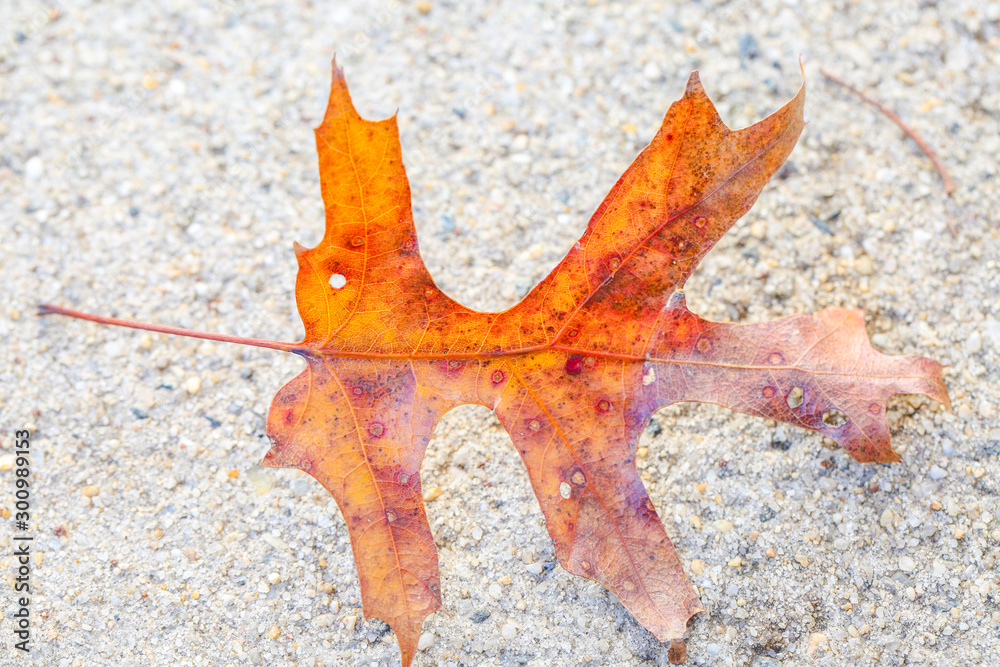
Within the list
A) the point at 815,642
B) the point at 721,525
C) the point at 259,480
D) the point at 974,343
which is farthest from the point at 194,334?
the point at 974,343

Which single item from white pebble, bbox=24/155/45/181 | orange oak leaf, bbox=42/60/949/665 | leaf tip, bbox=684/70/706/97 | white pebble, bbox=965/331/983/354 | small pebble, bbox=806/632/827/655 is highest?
leaf tip, bbox=684/70/706/97

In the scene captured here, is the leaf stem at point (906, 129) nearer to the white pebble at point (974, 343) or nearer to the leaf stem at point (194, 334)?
the white pebble at point (974, 343)

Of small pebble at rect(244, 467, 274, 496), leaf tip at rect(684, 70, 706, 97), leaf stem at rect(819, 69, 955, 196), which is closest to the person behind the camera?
leaf tip at rect(684, 70, 706, 97)

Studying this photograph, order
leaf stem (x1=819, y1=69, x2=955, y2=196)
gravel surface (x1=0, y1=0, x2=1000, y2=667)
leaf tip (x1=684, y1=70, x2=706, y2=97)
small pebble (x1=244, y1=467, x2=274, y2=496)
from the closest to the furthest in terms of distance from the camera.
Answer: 1. leaf tip (x1=684, y1=70, x2=706, y2=97)
2. gravel surface (x1=0, y1=0, x2=1000, y2=667)
3. small pebble (x1=244, y1=467, x2=274, y2=496)
4. leaf stem (x1=819, y1=69, x2=955, y2=196)

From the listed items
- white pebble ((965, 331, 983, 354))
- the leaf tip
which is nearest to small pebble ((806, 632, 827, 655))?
white pebble ((965, 331, 983, 354))

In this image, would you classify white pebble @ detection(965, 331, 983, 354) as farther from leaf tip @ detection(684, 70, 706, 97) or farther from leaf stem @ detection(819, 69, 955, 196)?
leaf tip @ detection(684, 70, 706, 97)
